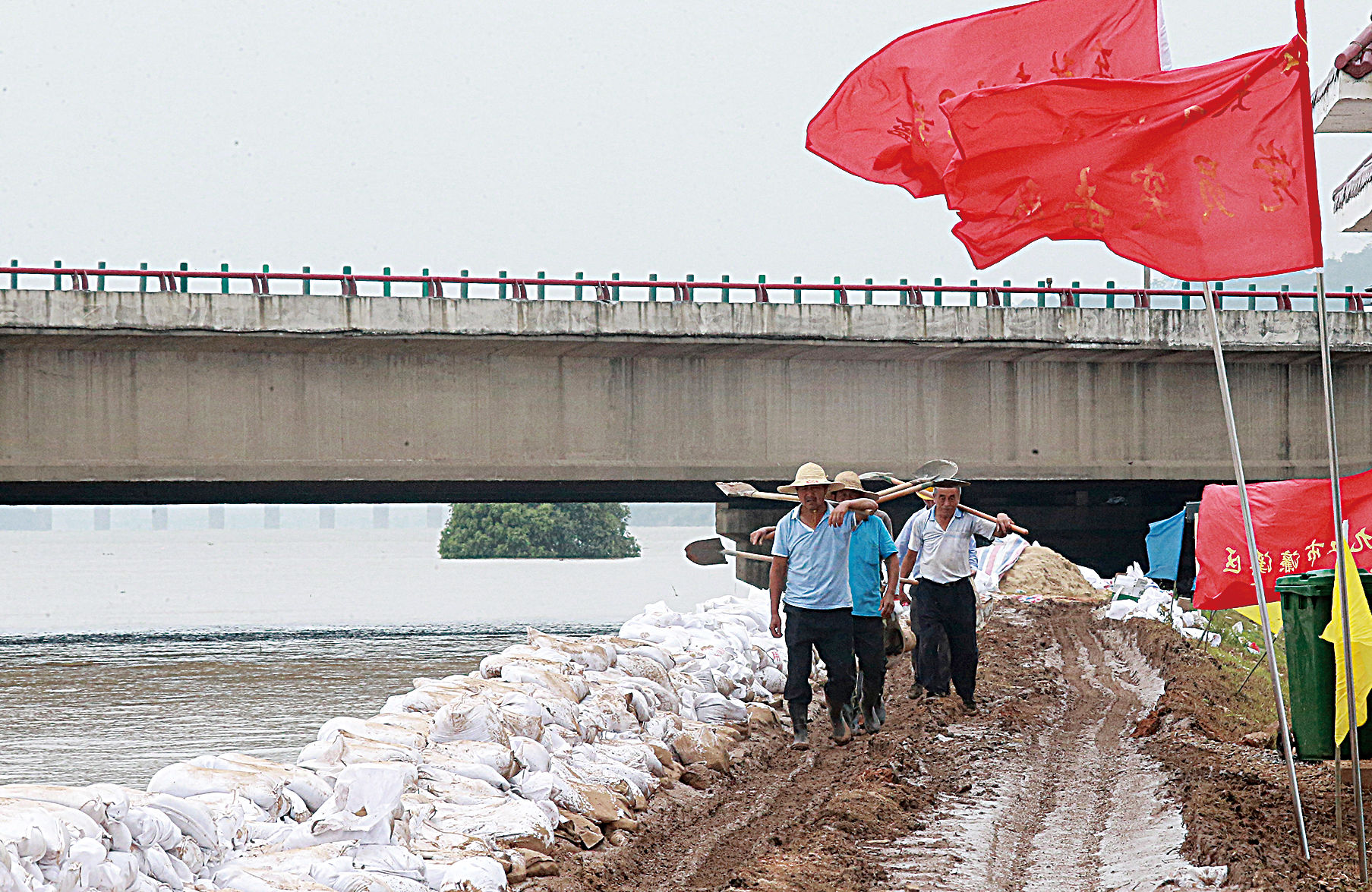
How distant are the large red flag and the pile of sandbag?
3422 millimetres

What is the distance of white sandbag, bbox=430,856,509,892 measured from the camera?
16.8 feet

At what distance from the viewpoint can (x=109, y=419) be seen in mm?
18562

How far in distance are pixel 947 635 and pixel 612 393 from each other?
1030 cm

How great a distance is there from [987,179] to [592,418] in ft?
46.6

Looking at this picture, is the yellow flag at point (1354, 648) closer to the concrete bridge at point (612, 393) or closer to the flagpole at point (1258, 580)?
the flagpole at point (1258, 580)

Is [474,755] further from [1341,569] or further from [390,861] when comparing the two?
[1341,569]

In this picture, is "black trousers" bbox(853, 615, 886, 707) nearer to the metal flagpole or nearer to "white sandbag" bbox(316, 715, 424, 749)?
"white sandbag" bbox(316, 715, 424, 749)

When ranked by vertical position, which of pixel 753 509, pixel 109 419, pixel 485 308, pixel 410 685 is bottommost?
pixel 410 685

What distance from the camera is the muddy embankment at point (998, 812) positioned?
5637 millimetres

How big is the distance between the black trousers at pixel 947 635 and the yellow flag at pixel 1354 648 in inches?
168

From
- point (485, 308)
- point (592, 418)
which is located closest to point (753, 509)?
point (592, 418)

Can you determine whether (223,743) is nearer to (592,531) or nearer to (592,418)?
(592,418)

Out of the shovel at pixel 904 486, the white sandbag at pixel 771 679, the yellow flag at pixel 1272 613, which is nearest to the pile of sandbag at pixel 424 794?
the shovel at pixel 904 486

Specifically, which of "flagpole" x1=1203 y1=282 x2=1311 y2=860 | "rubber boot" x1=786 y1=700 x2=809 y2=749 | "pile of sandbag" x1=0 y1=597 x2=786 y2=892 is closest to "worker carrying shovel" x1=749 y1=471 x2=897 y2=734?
"rubber boot" x1=786 y1=700 x2=809 y2=749
